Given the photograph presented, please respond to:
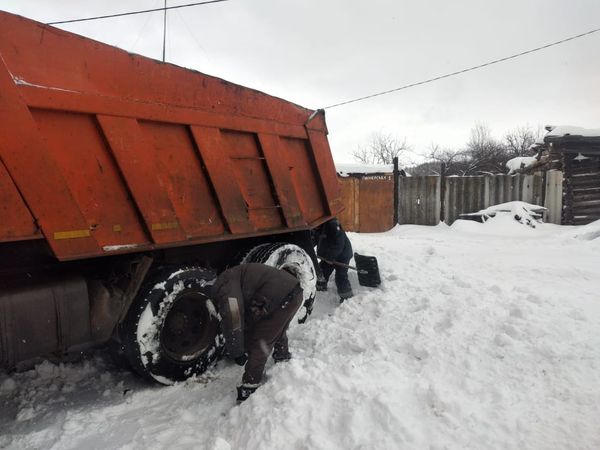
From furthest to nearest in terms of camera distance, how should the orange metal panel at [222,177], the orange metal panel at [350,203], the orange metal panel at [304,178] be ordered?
the orange metal panel at [350,203] < the orange metal panel at [304,178] < the orange metal panel at [222,177]

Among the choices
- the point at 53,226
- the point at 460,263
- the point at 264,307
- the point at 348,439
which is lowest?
the point at 460,263

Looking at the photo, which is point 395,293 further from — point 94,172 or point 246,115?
point 94,172

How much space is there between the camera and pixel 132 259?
3580mm

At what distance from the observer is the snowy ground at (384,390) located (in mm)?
2670

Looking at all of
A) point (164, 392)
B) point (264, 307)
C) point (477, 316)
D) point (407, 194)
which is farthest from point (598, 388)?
point (407, 194)

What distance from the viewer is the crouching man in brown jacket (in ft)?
11.0

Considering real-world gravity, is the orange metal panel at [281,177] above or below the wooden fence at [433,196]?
above

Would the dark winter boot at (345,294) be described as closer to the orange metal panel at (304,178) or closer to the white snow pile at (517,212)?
the orange metal panel at (304,178)

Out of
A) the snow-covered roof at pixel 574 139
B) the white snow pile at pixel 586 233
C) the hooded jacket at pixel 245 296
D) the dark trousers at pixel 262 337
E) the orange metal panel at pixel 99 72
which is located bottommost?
the white snow pile at pixel 586 233

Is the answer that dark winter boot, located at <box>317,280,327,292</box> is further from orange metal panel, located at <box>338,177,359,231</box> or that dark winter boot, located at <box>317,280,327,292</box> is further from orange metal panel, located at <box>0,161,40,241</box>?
orange metal panel, located at <box>338,177,359,231</box>

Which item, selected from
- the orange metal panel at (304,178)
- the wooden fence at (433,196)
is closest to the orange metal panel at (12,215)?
the orange metal panel at (304,178)

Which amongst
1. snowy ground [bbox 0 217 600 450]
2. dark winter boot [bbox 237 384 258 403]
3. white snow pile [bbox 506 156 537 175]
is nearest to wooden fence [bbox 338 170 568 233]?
white snow pile [bbox 506 156 537 175]

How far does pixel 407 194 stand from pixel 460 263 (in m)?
6.51

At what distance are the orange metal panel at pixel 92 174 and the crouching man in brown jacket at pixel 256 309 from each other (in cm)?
87
